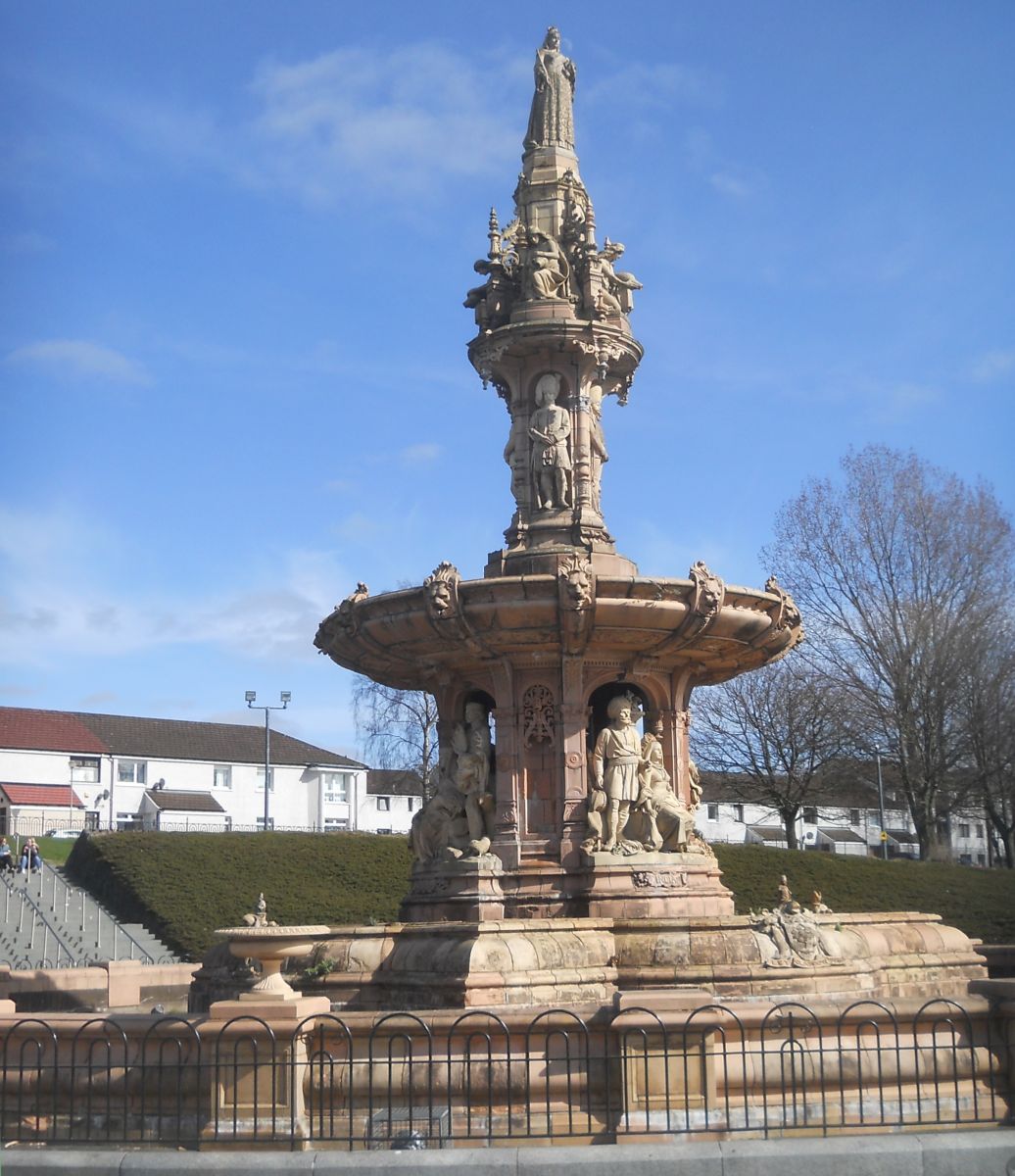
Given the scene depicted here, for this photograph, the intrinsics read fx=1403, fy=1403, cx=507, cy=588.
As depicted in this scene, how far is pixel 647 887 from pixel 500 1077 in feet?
16.2

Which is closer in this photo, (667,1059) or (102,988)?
(667,1059)

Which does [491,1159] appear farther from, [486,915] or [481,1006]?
[486,915]

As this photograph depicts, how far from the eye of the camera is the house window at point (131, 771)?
235 ft

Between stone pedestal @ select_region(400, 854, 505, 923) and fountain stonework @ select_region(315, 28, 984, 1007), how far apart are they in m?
0.03

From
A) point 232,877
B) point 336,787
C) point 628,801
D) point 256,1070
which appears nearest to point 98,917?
point 232,877

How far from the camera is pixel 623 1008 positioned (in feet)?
33.3

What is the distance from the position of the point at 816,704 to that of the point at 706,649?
100.0 feet

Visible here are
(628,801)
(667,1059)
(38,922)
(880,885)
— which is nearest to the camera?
(667,1059)

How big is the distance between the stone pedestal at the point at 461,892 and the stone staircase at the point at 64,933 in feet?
47.4

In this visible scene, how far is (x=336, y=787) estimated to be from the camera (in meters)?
78.2

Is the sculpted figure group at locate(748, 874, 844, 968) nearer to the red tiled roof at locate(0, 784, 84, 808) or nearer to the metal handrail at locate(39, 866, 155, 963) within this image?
the metal handrail at locate(39, 866, 155, 963)

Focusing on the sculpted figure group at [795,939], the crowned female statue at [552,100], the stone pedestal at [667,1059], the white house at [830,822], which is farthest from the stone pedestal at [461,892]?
the white house at [830,822]

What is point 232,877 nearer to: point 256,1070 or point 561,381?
point 561,381

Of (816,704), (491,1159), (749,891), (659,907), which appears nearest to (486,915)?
(659,907)
